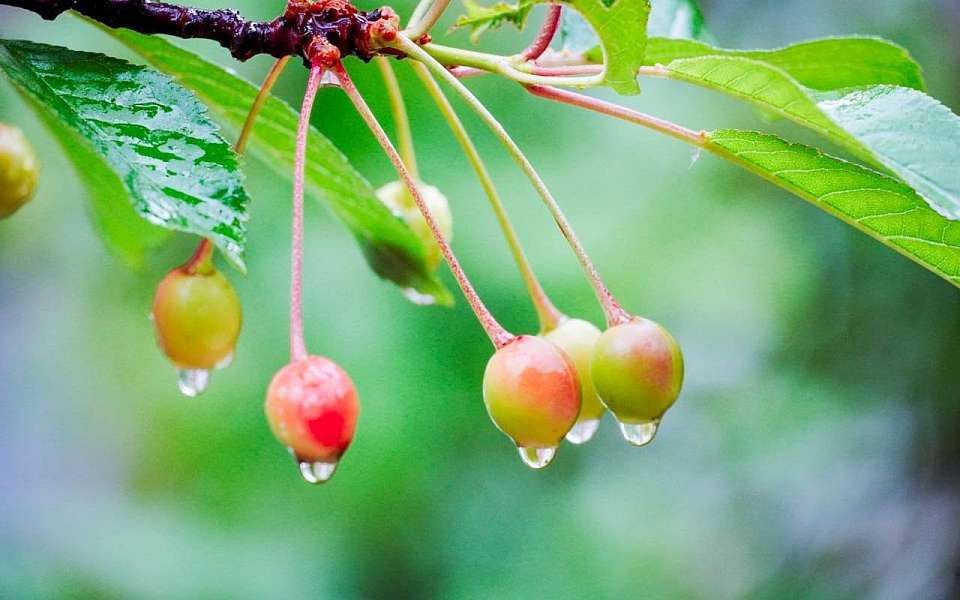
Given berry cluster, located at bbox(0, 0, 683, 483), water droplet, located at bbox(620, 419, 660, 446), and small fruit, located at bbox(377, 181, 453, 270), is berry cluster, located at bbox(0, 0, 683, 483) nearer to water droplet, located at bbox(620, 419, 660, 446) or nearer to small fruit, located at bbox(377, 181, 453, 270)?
water droplet, located at bbox(620, 419, 660, 446)

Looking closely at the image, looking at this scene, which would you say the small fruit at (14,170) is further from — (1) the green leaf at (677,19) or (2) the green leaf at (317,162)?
(1) the green leaf at (677,19)

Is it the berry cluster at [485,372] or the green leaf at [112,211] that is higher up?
the berry cluster at [485,372]

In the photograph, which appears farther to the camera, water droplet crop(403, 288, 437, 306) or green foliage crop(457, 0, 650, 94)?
water droplet crop(403, 288, 437, 306)

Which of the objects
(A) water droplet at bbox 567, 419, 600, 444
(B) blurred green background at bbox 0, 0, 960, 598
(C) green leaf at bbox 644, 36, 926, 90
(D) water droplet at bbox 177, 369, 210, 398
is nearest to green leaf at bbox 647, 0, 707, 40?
(C) green leaf at bbox 644, 36, 926, 90

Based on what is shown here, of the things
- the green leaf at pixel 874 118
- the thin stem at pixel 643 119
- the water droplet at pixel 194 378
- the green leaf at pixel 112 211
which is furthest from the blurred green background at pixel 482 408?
the green leaf at pixel 874 118

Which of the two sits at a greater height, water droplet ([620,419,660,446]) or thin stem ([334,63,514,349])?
thin stem ([334,63,514,349])

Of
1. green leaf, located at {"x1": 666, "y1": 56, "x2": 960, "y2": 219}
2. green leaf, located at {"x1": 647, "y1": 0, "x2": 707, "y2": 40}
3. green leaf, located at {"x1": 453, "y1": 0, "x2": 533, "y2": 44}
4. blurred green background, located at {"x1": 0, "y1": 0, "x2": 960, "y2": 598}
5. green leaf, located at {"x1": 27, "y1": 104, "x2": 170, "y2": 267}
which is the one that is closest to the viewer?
green leaf, located at {"x1": 666, "y1": 56, "x2": 960, "y2": 219}

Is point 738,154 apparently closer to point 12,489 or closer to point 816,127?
point 816,127
